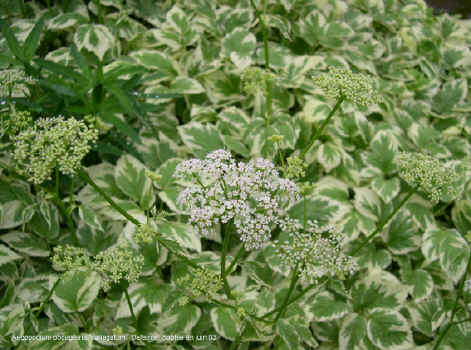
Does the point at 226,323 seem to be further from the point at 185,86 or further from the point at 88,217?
the point at 185,86

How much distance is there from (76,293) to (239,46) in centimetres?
171

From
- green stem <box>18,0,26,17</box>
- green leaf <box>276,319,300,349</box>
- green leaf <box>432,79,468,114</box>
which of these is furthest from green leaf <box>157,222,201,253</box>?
green leaf <box>432,79,468,114</box>

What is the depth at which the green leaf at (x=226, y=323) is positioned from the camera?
5.24 ft

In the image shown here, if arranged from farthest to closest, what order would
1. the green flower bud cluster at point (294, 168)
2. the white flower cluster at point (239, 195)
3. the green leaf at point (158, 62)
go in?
1. the green leaf at point (158, 62)
2. the green flower bud cluster at point (294, 168)
3. the white flower cluster at point (239, 195)

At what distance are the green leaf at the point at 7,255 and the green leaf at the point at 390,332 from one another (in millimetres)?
1638

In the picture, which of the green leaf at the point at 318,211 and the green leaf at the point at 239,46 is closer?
the green leaf at the point at 318,211

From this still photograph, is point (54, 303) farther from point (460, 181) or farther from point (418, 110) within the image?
point (418, 110)

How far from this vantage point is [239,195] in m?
1.13

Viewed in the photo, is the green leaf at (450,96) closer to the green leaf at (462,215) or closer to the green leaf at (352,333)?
the green leaf at (462,215)

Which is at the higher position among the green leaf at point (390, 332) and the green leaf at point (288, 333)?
the green leaf at point (288, 333)

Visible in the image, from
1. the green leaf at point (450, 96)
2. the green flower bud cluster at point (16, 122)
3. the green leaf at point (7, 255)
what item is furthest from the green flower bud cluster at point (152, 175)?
the green leaf at point (450, 96)

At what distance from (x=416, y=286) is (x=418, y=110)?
4.36 ft

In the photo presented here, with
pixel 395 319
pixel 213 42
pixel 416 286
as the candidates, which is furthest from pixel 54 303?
pixel 213 42

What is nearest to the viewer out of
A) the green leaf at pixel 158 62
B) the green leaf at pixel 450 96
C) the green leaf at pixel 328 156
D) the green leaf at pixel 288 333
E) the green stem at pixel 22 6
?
the green leaf at pixel 288 333
